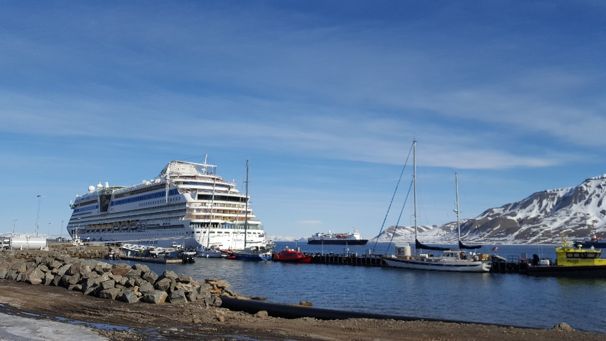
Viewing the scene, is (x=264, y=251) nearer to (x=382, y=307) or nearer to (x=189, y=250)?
(x=189, y=250)

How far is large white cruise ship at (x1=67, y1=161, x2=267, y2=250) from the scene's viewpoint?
87.9 metres

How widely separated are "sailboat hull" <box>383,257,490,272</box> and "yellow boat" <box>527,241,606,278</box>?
6083 millimetres

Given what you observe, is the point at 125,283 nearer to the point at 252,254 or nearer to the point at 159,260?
the point at 159,260

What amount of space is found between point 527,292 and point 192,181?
205ft

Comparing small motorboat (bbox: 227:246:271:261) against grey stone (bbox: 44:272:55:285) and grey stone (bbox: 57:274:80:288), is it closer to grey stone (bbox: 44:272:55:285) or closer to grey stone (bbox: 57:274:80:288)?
grey stone (bbox: 44:272:55:285)

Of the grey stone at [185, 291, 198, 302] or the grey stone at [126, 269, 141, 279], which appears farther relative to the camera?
the grey stone at [126, 269, 141, 279]

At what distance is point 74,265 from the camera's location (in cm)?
2948

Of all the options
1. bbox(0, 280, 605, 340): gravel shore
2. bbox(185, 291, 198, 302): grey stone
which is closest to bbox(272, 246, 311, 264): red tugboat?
bbox(185, 291, 198, 302): grey stone

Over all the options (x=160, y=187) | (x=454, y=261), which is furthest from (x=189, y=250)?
(x=454, y=261)

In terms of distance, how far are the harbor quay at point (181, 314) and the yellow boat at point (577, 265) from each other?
3915 cm

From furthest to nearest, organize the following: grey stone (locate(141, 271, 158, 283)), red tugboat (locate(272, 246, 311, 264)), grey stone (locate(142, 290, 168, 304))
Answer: red tugboat (locate(272, 246, 311, 264))
grey stone (locate(141, 271, 158, 283))
grey stone (locate(142, 290, 168, 304))

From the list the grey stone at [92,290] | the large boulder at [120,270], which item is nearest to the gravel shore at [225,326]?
the grey stone at [92,290]

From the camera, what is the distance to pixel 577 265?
55.0 metres

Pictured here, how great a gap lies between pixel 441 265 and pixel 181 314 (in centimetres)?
4830
